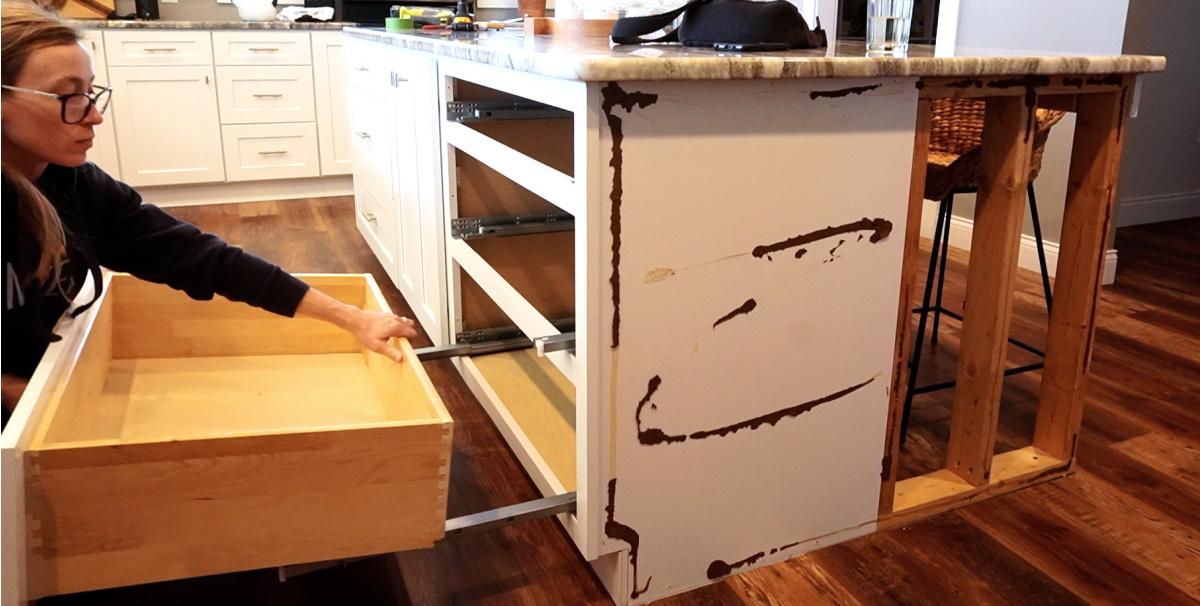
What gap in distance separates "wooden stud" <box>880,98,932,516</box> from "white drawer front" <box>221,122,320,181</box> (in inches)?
148

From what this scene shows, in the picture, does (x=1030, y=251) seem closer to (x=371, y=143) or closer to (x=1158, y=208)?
(x=1158, y=208)

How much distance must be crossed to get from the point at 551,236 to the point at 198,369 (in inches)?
35.5

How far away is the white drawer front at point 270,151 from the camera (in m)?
4.39

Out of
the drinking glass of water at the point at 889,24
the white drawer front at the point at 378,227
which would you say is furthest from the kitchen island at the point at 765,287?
the white drawer front at the point at 378,227

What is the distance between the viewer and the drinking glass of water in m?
1.52

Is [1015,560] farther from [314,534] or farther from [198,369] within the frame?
[198,369]

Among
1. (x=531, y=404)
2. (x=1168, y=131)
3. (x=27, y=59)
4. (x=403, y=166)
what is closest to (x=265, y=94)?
(x=403, y=166)

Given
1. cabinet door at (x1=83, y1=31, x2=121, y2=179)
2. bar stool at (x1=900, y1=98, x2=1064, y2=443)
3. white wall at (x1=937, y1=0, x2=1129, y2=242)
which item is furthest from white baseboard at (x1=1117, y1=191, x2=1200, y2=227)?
cabinet door at (x1=83, y1=31, x2=121, y2=179)

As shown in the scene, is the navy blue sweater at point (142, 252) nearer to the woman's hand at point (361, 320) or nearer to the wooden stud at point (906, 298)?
the woman's hand at point (361, 320)

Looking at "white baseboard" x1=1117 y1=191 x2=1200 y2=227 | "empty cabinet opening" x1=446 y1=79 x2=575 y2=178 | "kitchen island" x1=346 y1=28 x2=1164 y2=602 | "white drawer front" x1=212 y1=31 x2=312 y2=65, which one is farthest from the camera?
"white drawer front" x1=212 y1=31 x2=312 y2=65

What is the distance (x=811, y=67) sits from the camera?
1.18 metres

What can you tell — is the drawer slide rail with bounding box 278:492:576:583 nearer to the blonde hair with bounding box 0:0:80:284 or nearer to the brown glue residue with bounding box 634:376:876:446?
the brown glue residue with bounding box 634:376:876:446

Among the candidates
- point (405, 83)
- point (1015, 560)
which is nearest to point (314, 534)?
point (1015, 560)

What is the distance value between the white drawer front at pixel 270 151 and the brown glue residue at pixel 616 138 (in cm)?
375
